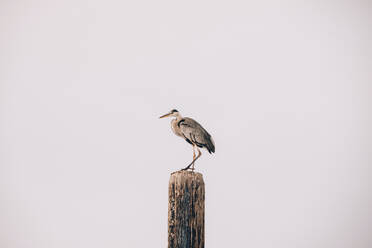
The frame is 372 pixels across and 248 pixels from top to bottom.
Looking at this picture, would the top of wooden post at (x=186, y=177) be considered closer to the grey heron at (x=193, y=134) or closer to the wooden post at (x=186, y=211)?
the wooden post at (x=186, y=211)

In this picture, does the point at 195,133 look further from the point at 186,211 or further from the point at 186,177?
the point at 186,211

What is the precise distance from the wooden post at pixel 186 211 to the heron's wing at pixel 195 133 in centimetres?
146

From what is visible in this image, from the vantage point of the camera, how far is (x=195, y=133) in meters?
5.21

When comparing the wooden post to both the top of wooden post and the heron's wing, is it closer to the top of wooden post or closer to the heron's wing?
the top of wooden post

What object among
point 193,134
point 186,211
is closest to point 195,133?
point 193,134

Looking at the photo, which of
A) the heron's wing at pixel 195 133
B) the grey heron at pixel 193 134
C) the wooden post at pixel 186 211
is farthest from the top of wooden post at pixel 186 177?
the heron's wing at pixel 195 133

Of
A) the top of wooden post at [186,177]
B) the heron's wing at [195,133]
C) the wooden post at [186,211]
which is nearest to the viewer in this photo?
the wooden post at [186,211]

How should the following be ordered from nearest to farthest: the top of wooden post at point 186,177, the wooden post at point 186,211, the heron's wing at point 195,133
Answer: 1. the wooden post at point 186,211
2. the top of wooden post at point 186,177
3. the heron's wing at point 195,133

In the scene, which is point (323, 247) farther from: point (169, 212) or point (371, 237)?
point (169, 212)

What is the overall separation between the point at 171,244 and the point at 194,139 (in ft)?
6.41

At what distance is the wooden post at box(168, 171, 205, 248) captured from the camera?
3549 mm

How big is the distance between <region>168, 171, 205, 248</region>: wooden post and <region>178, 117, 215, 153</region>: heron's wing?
1459 millimetres

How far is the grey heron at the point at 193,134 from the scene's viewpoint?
520 cm

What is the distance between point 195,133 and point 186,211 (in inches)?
69.9
